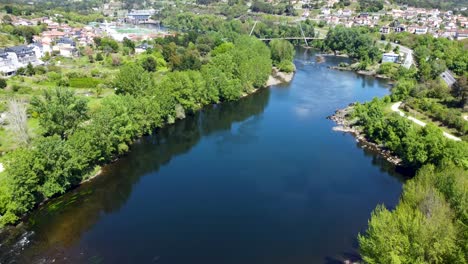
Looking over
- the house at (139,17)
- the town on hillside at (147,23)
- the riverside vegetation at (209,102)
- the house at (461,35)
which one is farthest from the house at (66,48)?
the house at (461,35)

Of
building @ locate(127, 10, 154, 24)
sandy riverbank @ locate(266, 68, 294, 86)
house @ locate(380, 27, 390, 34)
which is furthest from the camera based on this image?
building @ locate(127, 10, 154, 24)

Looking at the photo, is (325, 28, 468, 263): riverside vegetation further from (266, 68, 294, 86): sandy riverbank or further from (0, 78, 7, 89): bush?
(0, 78, 7, 89): bush

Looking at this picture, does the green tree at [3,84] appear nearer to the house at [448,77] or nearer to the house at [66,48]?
the house at [66,48]

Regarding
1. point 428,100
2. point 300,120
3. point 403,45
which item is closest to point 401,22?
point 403,45

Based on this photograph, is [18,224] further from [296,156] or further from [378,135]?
[378,135]

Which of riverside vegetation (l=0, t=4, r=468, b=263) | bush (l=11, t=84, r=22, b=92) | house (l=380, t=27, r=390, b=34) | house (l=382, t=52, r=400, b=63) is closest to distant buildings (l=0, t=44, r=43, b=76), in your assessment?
riverside vegetation (l=0, t=4, r=468, b=263)
